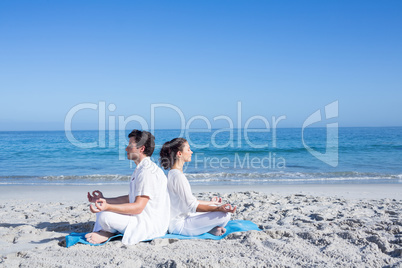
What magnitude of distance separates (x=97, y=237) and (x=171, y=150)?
4.29 ft

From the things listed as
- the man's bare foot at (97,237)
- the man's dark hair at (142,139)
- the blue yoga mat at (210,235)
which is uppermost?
the man's dark hair at (142,139)

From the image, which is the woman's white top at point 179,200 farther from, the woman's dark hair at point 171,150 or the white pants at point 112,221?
the white pants at point 112,221

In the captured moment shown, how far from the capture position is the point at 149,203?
3797 mm

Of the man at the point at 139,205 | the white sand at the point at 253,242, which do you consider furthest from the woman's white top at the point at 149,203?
the white sand at the point at 253,242

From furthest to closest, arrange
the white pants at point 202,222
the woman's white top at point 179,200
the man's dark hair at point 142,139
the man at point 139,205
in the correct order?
1. the white pants at point 202,222
2. the woman's white top at point 179,200
3. the man's dark hair at point 142,139
4. the man at point 139,205

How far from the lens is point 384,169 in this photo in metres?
14.3

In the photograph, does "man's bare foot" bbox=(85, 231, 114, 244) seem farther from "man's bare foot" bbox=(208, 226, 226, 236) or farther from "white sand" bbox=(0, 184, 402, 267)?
"man's bare foot" bbox=(208, 226, 226, 236)

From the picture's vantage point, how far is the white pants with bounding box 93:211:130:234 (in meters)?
3.70

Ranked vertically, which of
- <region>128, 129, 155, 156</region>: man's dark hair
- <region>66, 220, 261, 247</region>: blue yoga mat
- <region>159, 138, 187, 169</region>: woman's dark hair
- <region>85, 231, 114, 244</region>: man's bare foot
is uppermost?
<region>128, 129, 155, 156</region>: man's dark hair

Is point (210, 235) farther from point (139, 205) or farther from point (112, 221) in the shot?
point (112, 221)

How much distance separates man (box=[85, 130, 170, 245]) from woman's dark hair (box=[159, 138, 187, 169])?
273 millimetres

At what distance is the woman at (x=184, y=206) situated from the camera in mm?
3988

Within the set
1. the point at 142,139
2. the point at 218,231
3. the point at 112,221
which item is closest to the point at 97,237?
the point at 112,221

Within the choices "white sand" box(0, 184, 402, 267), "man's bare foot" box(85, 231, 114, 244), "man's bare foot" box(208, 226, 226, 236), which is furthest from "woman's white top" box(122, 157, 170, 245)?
"man's bare foot" box(208, 226, 226, 236)
